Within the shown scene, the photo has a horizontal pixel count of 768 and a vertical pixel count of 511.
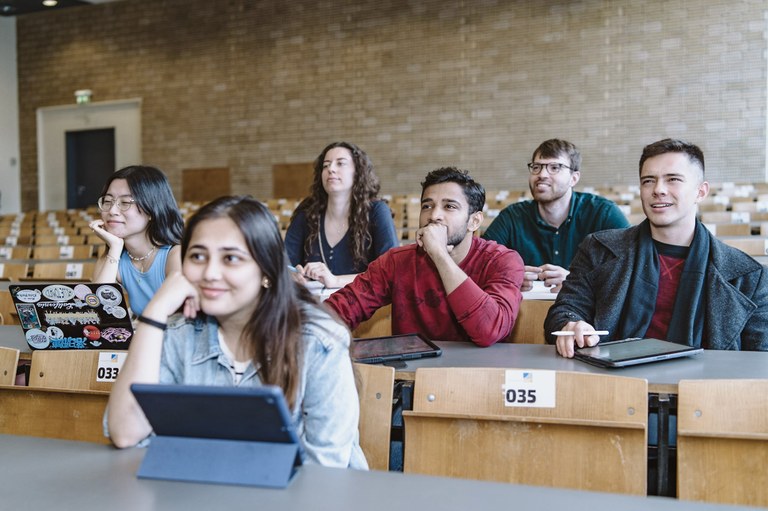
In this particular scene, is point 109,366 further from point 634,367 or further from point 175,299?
point 634,367

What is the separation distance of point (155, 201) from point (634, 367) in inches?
70.1

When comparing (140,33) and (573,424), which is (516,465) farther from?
(140,33)

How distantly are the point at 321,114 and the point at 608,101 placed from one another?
434 centimetres

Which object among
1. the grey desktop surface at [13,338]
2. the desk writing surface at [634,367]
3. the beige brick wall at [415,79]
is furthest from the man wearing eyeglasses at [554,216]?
the beige brick wall at [415,79]

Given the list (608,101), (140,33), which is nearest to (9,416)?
(608,101)

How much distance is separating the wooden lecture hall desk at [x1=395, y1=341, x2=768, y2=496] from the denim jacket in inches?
21.5

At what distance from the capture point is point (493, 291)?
243cm

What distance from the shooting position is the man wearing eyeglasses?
357cm

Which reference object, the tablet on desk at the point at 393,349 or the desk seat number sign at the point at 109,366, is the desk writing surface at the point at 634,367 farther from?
the desk seat number sign at the point at 109,366

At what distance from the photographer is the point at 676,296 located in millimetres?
2336

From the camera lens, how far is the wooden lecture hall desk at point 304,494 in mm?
1039

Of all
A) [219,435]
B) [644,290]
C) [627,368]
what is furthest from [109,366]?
[644,290]

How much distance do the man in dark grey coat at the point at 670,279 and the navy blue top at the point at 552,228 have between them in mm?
1084

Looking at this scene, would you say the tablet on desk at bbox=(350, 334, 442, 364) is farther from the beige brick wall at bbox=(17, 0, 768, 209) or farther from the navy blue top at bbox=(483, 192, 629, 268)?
Answer: the beige brick wall at bbox=(17, 0, 768, 209)
